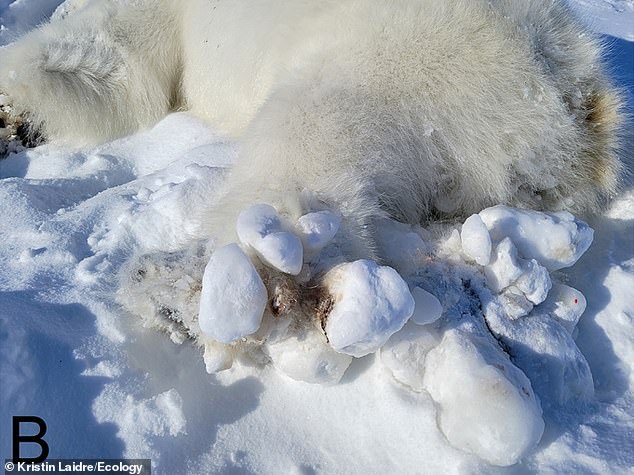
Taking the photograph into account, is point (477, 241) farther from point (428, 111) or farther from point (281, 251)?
point (281, 251)

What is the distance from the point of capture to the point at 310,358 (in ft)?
4.41

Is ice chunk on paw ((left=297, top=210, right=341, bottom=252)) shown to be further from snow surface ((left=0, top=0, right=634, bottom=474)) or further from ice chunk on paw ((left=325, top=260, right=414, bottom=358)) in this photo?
ice chunk on paw ((left=325, top=260, right=414, bottom=358))

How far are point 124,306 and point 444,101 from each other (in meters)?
0.97

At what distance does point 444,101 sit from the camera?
1707mm

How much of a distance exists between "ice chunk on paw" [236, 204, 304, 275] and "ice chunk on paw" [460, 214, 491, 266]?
0.44 m

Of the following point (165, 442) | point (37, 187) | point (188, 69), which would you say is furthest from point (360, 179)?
point (188, 69)

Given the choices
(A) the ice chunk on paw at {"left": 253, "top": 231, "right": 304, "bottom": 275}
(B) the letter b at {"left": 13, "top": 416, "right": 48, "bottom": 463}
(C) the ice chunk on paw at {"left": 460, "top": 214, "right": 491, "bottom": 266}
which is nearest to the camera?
(B) the letter b at {"left": 13, "top": 416, "right": 48, "bottom": 463}

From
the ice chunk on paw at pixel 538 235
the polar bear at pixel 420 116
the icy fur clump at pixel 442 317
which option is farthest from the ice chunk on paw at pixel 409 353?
the ice chunk on paw at pixel 538 235

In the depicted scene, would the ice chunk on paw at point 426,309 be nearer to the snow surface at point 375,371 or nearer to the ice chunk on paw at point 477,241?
the snow surface at point 375,371

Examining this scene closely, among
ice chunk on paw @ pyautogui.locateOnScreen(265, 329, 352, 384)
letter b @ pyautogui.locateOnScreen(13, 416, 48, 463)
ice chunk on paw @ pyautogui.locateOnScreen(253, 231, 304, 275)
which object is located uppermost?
ice chunk on paw @ pyautogui.locateOnScreen(253, 231, 304, 275)

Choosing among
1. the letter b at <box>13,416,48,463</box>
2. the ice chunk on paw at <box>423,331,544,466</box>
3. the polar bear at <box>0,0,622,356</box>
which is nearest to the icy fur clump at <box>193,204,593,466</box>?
the ice chunk on paw at <box>423,331,544,466</box>

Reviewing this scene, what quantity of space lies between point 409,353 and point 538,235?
0.50 metres

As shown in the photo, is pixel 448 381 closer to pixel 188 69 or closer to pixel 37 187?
pixel 37 187

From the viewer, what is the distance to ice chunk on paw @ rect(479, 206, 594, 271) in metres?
1.60
